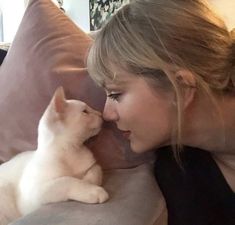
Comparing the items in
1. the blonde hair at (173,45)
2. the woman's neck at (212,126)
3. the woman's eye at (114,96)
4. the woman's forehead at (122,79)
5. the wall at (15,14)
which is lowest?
the wall at (15,14)

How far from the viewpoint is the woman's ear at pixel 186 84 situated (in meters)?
0.90

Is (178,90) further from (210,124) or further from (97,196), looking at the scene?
(97,196)

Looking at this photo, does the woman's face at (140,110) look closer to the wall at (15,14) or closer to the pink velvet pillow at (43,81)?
the pink velvet pillow at (43,81)

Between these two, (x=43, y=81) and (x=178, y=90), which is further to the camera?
(x=43, y=81)

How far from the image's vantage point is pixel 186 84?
0.91m

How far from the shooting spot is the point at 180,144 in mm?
Result: 1027

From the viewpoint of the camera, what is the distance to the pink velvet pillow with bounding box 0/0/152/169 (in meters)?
1.14

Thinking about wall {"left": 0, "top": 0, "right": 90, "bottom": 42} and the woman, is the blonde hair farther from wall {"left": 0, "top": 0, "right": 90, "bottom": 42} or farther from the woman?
wall {"left": 0, "top": 0, "right": 90, "bottom": 42}

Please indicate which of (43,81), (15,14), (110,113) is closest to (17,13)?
(15,14)

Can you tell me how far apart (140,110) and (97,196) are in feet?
0.70

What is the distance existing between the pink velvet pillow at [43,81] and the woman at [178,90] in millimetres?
101

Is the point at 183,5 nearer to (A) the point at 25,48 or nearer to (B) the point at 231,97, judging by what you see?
(B) the point at 231,97

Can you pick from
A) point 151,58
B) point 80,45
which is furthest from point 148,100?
point 80,45

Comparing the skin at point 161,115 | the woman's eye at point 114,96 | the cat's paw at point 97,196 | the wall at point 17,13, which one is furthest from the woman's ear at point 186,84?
the wall at point 17,13
